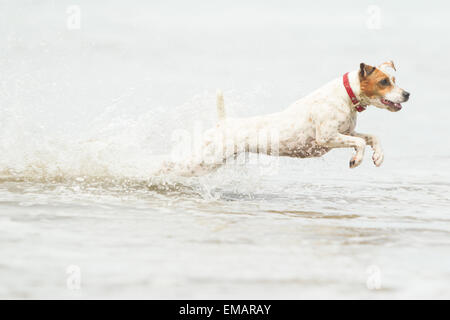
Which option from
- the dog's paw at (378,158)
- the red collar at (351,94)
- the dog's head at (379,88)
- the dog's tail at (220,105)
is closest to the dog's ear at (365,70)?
the dog's head at (379,88)

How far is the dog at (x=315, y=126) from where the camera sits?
6660mm

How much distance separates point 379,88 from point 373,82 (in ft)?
0.29

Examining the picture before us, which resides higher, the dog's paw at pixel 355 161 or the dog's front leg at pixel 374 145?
the dog's front leg at pixel 374 145

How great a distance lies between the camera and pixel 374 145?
699cm

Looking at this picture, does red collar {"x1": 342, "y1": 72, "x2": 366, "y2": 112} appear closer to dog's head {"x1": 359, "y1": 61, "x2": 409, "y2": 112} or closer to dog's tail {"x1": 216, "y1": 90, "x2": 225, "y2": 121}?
dog's head {"x1": 359, "y1": 61, "x2": 409, "y2": 112}

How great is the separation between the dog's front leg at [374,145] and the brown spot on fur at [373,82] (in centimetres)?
56

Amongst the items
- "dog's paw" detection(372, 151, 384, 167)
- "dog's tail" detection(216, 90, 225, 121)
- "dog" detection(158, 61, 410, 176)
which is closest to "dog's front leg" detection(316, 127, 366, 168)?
"dog" detection(158, 61, 410, 176)

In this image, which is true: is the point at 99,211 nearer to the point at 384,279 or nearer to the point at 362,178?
the point at 384,279

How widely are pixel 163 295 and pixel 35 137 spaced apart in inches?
255

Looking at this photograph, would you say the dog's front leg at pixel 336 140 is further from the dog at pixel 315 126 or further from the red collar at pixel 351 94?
the red collar at pixel 351 94

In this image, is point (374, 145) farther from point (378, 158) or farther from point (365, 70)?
point (365, 70)

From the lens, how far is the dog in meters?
6.66

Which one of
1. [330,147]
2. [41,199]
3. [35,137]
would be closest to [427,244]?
[330,147]

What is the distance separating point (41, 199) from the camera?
21.6 ft
